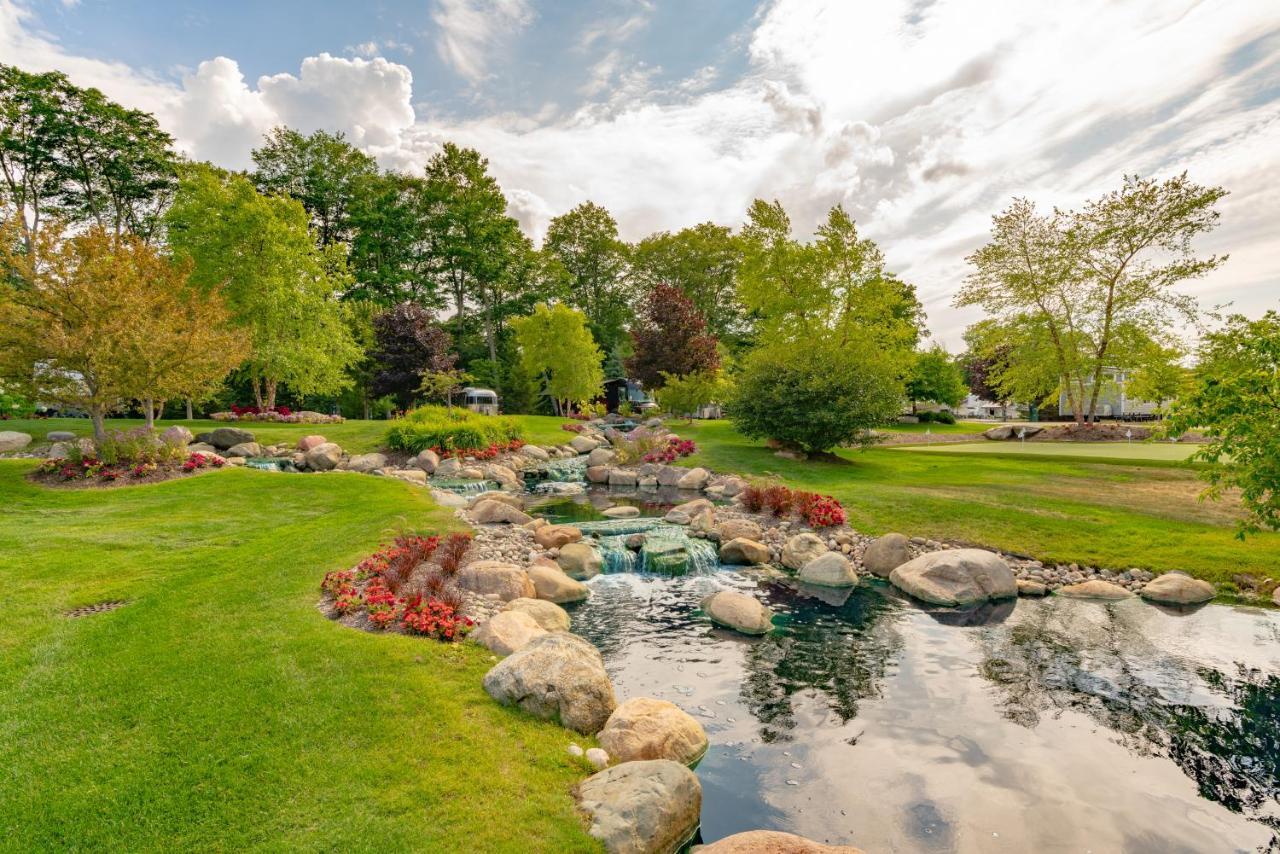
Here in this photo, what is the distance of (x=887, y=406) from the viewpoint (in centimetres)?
2109

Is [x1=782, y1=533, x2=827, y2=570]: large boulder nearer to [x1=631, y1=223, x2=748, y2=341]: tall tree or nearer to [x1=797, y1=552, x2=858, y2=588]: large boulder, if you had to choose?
[x1=797, y1=552, x2=858, y2=588]: large boulder

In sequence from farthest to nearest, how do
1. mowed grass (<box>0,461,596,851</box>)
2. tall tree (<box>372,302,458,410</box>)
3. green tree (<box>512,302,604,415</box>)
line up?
green tree (<box>512,302,604,415</box>) < tall tree (<box>372,302,458,410</box>) < mowed grass (<box>0,461,596,851</box>)

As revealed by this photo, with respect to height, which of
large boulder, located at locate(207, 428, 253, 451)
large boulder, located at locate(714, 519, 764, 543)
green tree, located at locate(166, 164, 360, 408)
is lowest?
large boulder, located at locate(714, 519, 764, 543)

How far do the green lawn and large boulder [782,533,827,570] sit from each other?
13986mm

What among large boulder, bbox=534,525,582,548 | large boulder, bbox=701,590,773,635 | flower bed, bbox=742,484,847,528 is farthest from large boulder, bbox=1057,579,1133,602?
large boulder, bbox=534,525,582,548

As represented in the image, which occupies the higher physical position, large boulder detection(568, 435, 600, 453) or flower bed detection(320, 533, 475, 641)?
large boulder detection(568, 435, 600, 453)

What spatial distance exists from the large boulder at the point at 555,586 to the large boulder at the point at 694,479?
10.0m

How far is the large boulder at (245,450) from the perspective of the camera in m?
20.5

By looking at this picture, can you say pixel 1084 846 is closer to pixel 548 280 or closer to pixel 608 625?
pixel 608 625

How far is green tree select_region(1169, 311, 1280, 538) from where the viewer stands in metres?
7.27

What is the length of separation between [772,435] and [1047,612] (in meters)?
13.8

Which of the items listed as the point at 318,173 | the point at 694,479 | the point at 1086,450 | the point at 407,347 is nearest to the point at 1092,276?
the point at 1086,450

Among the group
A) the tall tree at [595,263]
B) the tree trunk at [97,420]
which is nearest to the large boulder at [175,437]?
the tree trunk at [97,420]

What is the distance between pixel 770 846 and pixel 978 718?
151 inches
